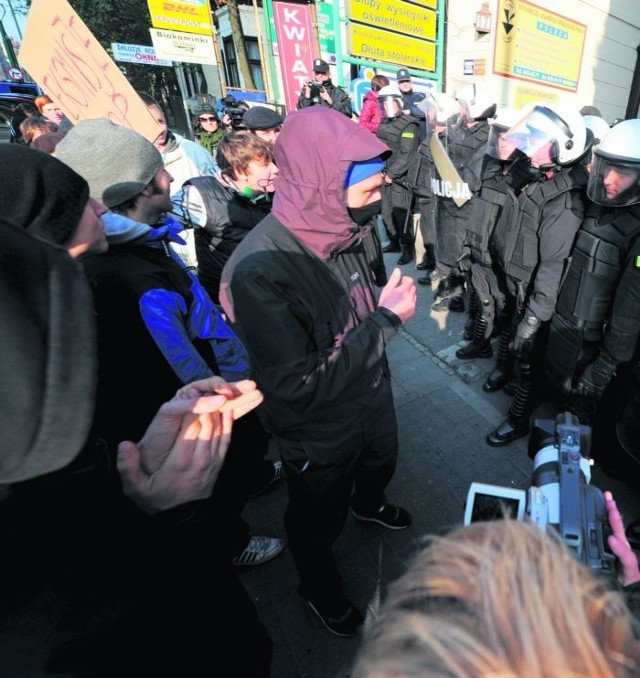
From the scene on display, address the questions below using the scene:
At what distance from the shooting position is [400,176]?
5.38 meters

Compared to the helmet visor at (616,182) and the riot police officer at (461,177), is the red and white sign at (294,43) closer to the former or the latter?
the riot police officer at (461,177)

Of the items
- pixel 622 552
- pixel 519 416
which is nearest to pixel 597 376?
pixel 519 416

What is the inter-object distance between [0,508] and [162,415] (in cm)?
37

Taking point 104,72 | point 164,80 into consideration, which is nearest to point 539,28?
point 104,72

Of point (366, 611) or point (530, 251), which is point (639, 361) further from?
point (366, 611)

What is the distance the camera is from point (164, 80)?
2442cm

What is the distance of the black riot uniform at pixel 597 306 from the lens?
1.95 metres

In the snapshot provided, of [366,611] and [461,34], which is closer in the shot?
[366,611]

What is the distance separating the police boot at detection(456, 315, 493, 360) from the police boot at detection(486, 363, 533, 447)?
82cm

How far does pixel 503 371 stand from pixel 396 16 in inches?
472

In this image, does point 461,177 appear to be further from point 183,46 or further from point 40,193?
point 183,46

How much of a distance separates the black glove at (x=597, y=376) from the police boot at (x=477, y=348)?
1.24m

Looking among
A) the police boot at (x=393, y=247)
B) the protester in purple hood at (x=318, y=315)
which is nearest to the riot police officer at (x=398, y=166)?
the police boot at (x=393, y=247)

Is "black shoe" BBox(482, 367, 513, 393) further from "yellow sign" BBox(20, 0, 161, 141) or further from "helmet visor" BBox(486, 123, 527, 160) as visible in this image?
"yellow sign" BBox(20, 0, 161, 141)
